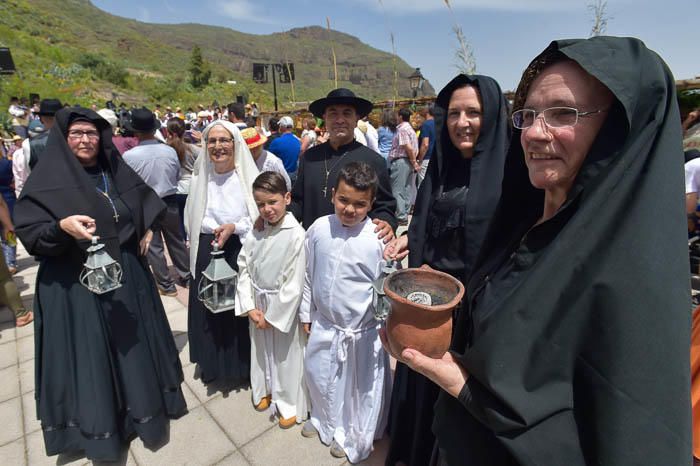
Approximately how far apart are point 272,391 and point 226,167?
1795 millimetres

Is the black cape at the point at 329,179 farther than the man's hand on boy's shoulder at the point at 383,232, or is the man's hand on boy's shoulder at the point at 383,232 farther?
the black cape at the point at 329,179

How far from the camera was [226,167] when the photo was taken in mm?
2797

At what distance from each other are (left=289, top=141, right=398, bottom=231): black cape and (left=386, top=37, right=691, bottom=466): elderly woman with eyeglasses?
5.77ft

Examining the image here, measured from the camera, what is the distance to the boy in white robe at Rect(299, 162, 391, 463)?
6.95 ft

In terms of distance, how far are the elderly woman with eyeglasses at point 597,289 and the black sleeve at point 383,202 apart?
1.68 metres

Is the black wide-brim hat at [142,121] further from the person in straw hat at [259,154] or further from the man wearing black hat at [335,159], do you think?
the man wearing black hat at [335,159]

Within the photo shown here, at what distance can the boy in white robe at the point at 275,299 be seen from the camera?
2361 mm

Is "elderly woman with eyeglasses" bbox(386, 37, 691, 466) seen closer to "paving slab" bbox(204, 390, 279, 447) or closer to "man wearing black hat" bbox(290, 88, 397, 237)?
"man wearing black hat" bbox(290, 88, 397, 237)

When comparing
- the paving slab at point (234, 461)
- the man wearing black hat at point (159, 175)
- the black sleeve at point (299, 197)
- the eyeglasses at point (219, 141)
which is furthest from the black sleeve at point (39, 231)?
the man wearing black hat at point (159, 175)

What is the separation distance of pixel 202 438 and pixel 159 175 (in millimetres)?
3259

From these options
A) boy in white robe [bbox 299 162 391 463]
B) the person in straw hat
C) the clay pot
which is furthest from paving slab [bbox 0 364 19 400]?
the clay pot

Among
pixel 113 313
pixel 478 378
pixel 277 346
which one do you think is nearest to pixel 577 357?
pixel 478 378

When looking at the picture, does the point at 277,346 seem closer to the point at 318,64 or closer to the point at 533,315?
the point at 533,315

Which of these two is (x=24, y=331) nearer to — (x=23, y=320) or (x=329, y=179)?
(x=23, y=320)
